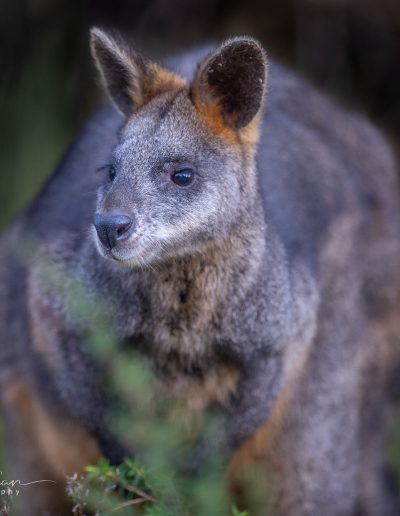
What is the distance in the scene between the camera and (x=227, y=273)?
396 centimetres

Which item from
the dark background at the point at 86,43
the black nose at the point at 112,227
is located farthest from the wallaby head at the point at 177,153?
the dark background at the point at 86,43

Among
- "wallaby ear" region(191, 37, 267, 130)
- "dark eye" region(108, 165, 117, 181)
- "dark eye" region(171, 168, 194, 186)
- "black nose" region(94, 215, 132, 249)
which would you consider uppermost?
"wallaby ear" region(191, 37, 267, 130)

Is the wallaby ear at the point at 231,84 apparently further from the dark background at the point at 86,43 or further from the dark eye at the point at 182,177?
the dark background at the point at 86,43

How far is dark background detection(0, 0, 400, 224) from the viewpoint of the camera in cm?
745

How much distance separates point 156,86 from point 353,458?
6.80 ft

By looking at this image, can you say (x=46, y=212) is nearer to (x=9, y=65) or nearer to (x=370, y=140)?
(x=370, y=140)

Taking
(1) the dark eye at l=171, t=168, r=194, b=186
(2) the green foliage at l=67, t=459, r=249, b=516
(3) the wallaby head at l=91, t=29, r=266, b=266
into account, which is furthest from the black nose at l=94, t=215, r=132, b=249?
(2) the green foliage at l=67, t=459, r=249, b=516

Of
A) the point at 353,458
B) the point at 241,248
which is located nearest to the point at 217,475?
the point at 241,248

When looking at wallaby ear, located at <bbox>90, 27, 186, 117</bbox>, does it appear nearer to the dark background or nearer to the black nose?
the black nose

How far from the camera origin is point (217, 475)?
13.4ft

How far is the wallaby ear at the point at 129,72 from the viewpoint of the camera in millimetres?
4043

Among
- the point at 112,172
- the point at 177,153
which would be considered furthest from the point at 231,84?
the point at 112,172

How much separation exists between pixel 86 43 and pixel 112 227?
433cm

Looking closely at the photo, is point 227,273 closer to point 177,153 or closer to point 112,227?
point 177,153
